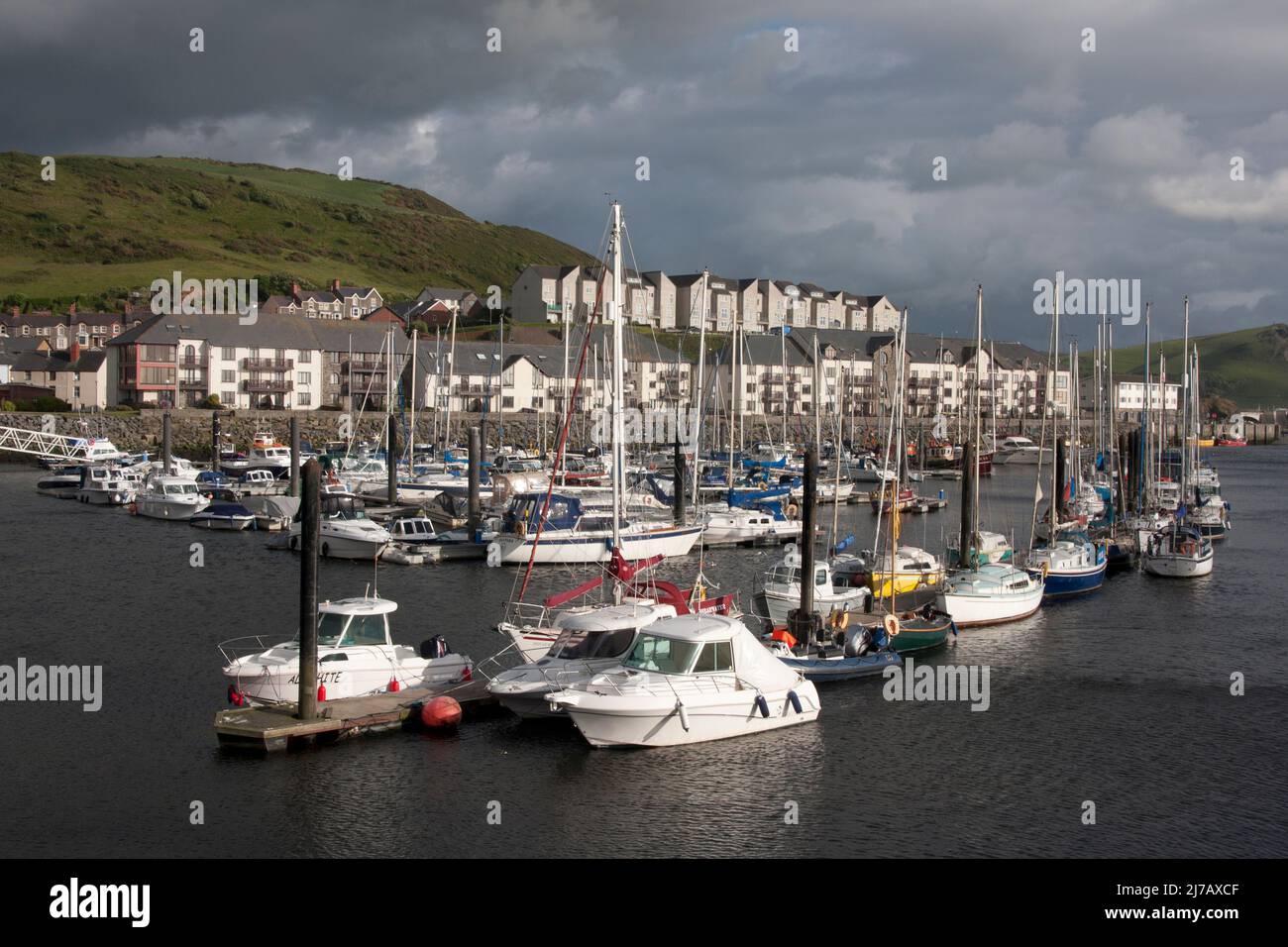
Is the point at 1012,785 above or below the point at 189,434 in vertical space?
below

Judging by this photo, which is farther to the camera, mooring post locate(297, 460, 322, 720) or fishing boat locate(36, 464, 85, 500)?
fishing boat locate(36, 464, 85, 500)

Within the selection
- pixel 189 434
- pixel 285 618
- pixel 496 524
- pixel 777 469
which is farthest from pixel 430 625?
pixel 189 434

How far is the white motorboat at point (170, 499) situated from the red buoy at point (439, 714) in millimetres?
52827

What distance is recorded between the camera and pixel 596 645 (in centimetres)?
3378

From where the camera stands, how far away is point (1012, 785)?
30.0 meters

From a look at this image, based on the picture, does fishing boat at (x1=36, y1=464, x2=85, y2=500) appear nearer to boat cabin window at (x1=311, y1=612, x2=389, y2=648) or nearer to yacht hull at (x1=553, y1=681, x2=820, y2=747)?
boat cabin window at (x1=311, y1=612, x2=389, y2=648)

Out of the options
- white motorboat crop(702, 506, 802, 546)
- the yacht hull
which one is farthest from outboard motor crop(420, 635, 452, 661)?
white motorboat crop(702, 506, 802, 546)

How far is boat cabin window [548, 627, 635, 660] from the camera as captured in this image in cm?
3369

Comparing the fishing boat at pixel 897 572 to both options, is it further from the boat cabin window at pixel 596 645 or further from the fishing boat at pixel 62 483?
the fishing boat at pixel 62 483

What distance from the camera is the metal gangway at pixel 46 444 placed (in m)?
108

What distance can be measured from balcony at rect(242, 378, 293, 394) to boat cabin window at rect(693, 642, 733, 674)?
412 ft
